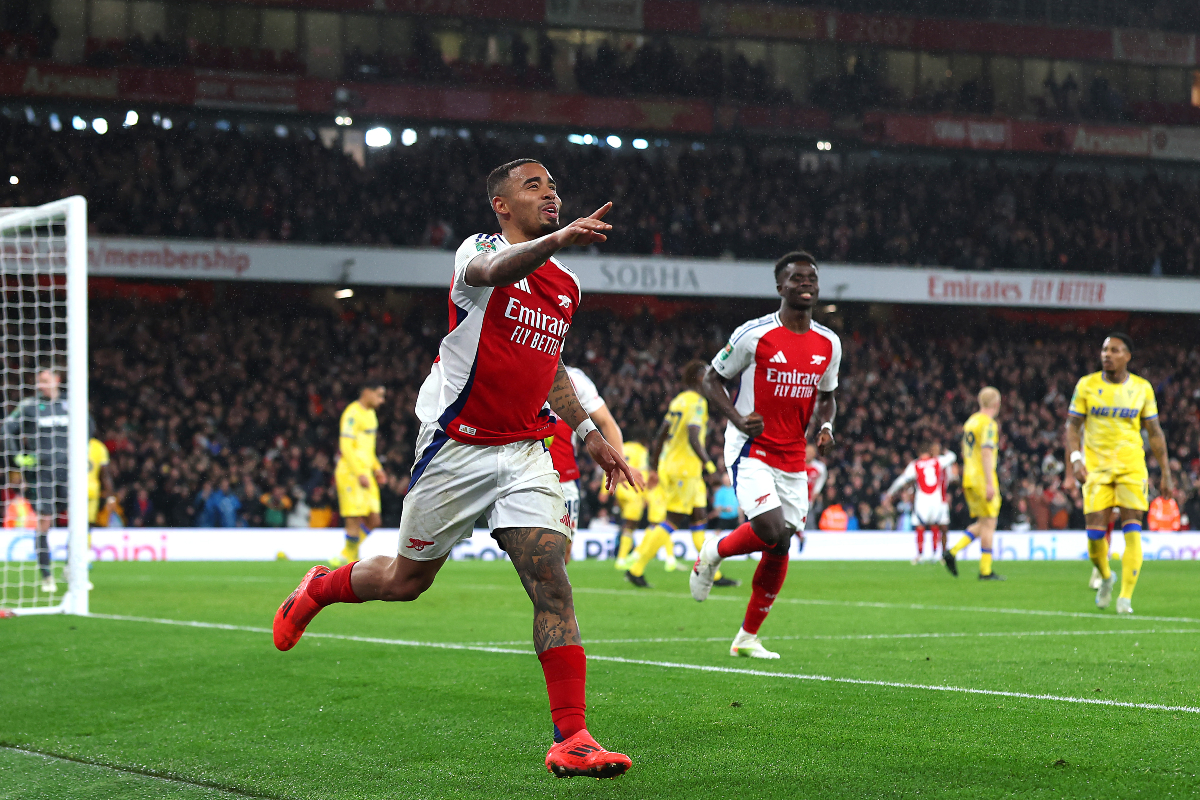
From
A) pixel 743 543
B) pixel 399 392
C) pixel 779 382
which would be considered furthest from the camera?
pixel 399 392

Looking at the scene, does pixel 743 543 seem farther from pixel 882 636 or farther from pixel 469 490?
pixel 469 490

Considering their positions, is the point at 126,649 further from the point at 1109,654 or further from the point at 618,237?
the point at 618,237

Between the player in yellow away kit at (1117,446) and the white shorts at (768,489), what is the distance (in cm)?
377

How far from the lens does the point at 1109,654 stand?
7547 millimetres

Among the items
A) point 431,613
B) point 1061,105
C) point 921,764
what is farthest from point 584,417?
point 1061,105

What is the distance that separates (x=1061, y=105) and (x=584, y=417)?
117 ft

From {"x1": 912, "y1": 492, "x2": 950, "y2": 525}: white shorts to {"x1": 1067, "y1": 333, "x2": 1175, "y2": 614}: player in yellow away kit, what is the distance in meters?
9.25

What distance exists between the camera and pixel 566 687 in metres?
4.12

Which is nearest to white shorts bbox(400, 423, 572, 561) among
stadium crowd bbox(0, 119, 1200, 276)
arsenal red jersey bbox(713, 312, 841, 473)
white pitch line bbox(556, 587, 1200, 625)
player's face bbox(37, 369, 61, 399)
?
arsenal red jersey bbox(713, 312, 841, 473)

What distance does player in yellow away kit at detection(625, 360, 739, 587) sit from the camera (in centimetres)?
1453

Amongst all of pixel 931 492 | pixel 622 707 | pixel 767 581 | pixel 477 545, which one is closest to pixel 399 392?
pixel 477 545

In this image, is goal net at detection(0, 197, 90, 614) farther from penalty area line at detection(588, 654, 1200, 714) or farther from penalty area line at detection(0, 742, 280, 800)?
penalty area line at detection(0, 742, 280, 800)

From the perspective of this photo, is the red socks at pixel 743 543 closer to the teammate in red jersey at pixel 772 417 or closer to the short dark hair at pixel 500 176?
the teammate in red jersey at pixel 772 417

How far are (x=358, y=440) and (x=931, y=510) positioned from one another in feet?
31.9
